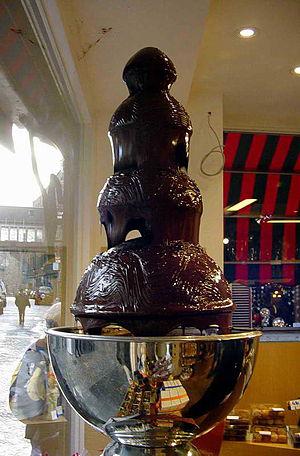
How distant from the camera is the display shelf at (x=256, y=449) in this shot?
105 inches

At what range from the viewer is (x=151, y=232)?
1.83 ft

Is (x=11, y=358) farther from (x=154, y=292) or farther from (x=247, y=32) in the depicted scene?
(x=247, y=32)

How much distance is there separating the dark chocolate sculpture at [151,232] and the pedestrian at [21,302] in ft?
3.61

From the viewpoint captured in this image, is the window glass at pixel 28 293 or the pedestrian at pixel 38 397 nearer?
the window glass at pixel 28 293

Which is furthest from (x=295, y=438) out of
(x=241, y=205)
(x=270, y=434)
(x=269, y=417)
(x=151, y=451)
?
(x=151, y=451)

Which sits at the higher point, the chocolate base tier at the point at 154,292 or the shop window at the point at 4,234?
the shop window at the point at 4,234

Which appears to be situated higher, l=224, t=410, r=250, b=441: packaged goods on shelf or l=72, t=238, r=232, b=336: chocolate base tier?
l=72, t=238, r=232, b=336: chocolate base tier

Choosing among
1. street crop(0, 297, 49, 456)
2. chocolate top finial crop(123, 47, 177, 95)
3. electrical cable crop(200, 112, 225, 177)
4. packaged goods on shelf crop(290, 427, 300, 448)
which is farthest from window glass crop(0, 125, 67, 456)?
electrical cable crop(200, 112, 225, 177)

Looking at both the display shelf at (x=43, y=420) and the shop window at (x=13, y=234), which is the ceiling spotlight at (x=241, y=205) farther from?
the shop window at (x=13, y=234)

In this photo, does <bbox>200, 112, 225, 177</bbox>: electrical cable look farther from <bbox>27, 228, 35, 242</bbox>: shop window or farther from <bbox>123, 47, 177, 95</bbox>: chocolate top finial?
<bbox>123, 47, 177, 95</bbox>: chocolate top finial

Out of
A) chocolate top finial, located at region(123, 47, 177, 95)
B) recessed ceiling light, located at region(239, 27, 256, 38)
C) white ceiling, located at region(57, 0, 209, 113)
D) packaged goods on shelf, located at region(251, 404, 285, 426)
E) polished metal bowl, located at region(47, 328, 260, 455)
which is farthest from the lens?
packaged goods on shelf, located at region(251, 404, 285, 426)

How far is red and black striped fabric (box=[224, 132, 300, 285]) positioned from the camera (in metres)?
4.24

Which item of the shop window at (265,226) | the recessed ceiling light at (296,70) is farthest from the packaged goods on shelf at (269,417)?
the recessed ceiling light at (296,70)

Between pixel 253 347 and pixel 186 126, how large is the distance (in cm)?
24
